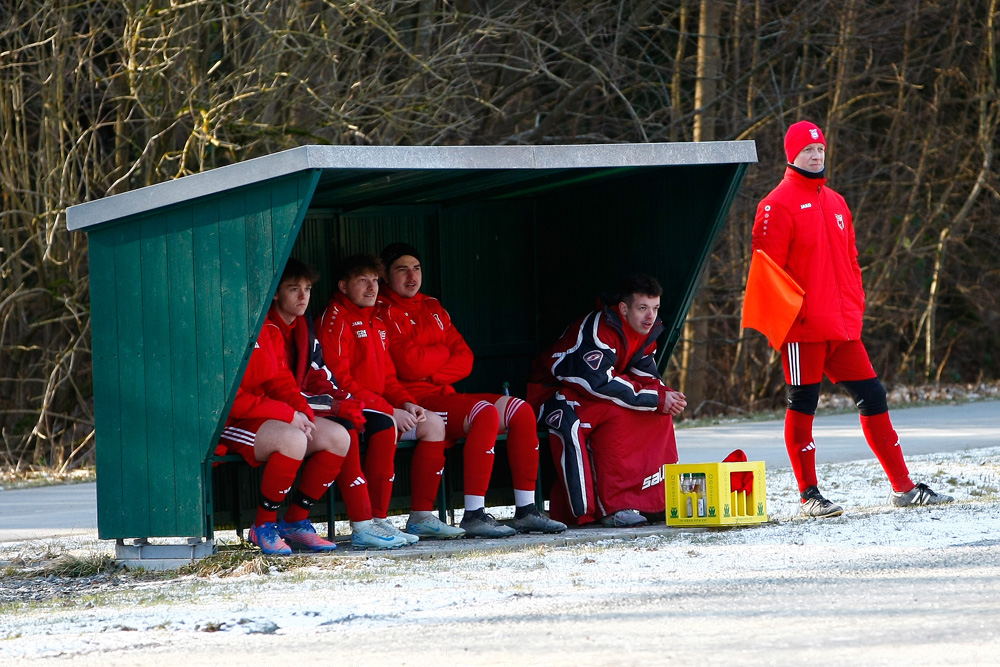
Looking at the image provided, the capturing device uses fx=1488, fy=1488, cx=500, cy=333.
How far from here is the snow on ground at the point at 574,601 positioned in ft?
13.9

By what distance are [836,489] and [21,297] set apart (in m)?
7.55

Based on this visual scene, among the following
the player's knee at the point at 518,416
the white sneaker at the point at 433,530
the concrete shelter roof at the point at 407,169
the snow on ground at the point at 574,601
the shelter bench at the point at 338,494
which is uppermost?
the concrete shelter roof at the point at 407,169

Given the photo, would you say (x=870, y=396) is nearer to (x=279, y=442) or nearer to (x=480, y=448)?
(x=480, y=448)

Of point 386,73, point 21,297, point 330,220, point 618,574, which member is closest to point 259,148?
point 386,73

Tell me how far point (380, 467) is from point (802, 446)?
6.82ft

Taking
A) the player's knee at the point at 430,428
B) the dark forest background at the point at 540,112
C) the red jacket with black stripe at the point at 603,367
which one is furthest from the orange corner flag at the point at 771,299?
the dark forest background at the point at 540,112

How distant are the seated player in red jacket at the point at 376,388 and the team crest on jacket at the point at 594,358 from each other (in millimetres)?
814

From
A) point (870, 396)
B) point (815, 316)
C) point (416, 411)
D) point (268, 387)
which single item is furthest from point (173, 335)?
point (870, 396)

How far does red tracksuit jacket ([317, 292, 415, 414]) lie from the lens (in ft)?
22.6

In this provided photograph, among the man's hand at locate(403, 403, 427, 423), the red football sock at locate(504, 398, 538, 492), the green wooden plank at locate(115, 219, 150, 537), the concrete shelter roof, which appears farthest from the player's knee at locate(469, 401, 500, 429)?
the green wooden plank at locate(115, 219, 150, 537)

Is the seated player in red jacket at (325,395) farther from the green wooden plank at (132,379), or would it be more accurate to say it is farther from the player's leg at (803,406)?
the player's leg at (803,406)

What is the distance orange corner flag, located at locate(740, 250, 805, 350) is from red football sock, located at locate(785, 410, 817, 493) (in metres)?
0.41

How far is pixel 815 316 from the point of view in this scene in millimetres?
7164

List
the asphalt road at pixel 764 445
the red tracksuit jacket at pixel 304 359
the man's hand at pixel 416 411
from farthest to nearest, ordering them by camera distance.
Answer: the asphalt road at pixel 764 445 → the man's hand at pixel 416 411 → the red tracksuit jacket at pixel 304 359
